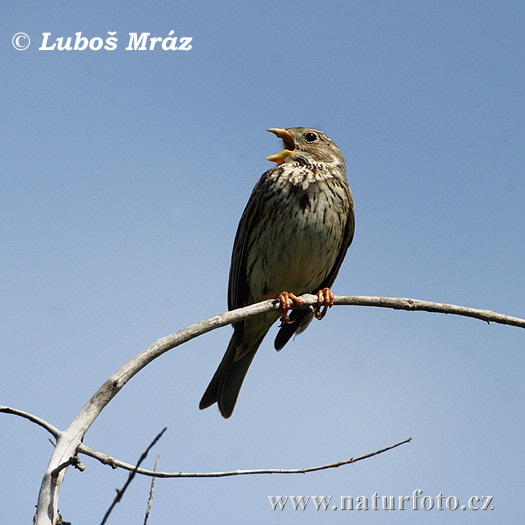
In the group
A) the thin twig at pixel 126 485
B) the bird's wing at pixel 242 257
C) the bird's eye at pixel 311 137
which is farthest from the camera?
the bird's eye at pixel 311 137

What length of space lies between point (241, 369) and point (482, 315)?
2292mm

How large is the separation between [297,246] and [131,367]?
2615 millimetres

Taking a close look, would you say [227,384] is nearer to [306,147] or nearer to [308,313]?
[308,313]

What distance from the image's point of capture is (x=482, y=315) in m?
4.14

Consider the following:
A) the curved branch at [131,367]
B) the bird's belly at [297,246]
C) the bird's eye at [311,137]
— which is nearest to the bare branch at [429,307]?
the curved branch at [131,367]

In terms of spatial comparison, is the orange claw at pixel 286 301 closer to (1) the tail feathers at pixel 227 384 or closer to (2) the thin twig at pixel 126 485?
(1) the tail feathers at pixel 227 384

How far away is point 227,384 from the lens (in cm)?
561

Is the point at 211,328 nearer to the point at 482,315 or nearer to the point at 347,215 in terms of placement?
the point at 482,315

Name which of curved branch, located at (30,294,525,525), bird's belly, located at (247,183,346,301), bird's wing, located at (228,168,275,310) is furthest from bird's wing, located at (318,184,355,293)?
curved branch, located at (30,294,525,525)

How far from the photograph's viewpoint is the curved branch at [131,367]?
2.67 metres

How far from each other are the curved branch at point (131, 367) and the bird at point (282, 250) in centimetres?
106

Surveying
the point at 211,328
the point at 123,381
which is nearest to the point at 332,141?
the point at 211,328

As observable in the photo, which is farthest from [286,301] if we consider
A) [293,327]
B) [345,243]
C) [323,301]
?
[345,243]

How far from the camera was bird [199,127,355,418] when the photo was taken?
5.57 meters
